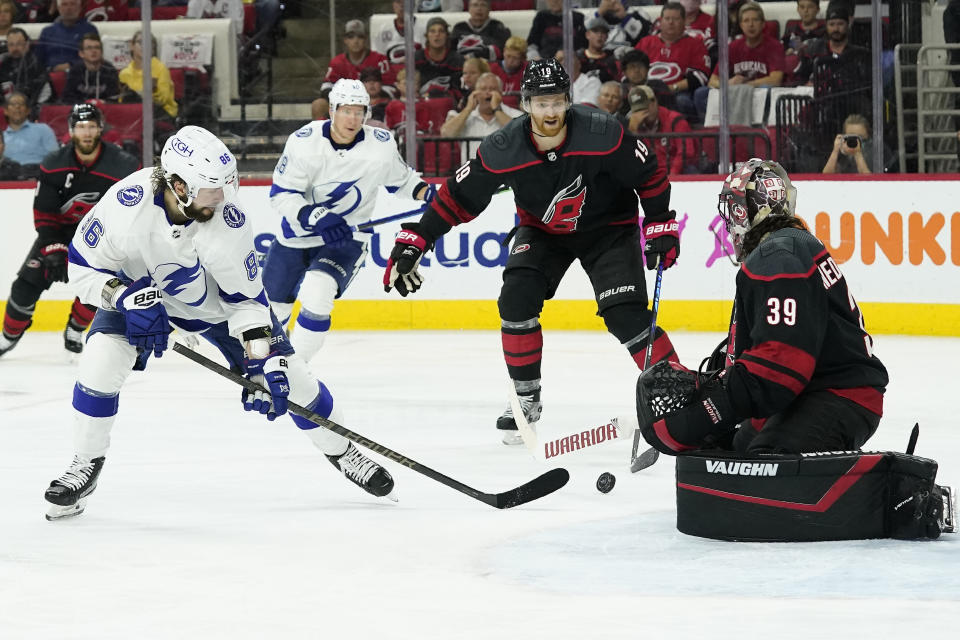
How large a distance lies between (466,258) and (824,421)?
5.40 metres

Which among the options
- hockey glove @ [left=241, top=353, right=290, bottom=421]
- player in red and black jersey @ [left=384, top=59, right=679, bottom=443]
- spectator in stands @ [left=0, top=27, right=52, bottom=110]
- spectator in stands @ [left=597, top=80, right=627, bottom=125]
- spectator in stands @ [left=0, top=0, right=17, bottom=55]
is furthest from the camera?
spectator in stands @ [left=0, top=0, right=17, bottom=55]

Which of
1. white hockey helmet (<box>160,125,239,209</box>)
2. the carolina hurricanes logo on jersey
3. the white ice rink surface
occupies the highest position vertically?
white hockey helmet (<box>160,125,239,209</box>)

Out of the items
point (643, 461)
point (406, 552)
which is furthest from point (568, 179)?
point (406, 552)

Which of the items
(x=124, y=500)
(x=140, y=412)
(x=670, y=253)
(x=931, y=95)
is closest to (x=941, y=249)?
(x=931, y=95)

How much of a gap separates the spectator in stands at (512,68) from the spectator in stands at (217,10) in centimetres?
155

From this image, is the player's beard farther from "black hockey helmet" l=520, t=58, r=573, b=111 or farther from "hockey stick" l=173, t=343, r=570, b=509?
"hockey stick" l=173, t=343, r=570, b=509

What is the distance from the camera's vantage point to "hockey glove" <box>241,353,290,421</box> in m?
3.69

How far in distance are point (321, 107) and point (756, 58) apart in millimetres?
2513

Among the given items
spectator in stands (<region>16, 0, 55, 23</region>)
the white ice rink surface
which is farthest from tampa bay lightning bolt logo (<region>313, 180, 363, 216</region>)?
spectator in stands (<region>16, 0, 55, 23</region>)

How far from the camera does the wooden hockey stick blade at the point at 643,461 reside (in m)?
4.38

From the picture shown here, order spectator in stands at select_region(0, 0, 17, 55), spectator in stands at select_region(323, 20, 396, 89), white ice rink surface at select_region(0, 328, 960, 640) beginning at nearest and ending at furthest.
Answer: white ice rink surface at select_region(0, 328, 960, 640) → spectator in stands at select_region(323, 20, 396, 89) → spectator in stands at select_region(0, 0, 17, 55)

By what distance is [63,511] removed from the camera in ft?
12.5

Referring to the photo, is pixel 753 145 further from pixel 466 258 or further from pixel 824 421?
pixel 824 421

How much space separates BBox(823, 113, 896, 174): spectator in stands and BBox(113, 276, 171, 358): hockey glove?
17.4ft
